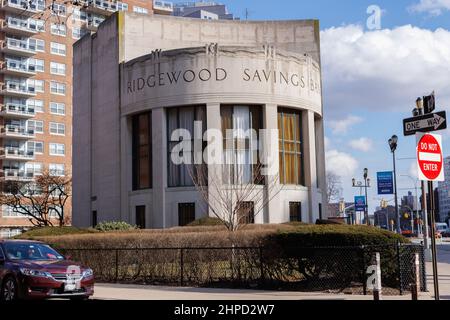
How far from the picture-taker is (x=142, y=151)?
143 feet

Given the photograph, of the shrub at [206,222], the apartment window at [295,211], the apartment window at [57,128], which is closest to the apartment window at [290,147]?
the apartment window at [295,211]

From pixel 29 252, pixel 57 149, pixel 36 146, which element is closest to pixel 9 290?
pixel 29 252

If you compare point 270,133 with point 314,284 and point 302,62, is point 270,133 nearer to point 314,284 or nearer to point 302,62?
point 302,62

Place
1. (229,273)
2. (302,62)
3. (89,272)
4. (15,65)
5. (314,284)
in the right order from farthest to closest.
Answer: (15,65) < (302,62) < (229,273) < (314,284) < (89,272)

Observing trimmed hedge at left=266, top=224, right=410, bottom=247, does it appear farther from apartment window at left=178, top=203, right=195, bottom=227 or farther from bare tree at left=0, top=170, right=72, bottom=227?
bare tree at left=0, top=170, right=72, bottom=227

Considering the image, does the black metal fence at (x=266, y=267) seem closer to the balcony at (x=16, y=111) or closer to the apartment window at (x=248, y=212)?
the apartment window at (x=248, y=212)

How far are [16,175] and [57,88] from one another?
15.9m

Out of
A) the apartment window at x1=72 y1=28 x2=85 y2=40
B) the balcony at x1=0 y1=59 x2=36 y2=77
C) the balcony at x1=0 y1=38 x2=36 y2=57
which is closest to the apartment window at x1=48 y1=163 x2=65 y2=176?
the balcony at x1=0 y1=59 x2=36 y2=77

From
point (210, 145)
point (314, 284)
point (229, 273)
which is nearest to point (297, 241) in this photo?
point (314, 284)

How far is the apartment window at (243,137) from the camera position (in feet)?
132

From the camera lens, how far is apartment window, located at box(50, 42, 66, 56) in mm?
93625

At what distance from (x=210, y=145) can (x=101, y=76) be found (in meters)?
12.7

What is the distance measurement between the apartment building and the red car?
69.4 meters

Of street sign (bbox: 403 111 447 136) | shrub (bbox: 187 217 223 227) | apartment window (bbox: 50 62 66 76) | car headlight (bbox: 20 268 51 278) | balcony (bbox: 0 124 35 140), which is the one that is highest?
apartment window (bbox: 50 62 66 76)
